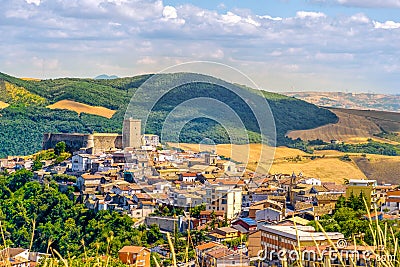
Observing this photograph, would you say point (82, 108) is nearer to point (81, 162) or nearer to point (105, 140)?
point (105, 140)

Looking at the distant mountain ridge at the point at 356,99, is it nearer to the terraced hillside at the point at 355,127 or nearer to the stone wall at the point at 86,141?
the terraced hillside at the point at 355,127

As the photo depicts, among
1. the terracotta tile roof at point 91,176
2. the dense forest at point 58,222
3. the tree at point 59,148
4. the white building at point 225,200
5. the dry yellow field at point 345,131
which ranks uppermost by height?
the dry yellow field at point 345,131

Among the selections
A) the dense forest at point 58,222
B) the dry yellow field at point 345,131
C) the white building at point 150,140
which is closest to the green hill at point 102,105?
the dry yellow field at point 345,131

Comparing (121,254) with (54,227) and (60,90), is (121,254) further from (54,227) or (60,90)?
(60,90)

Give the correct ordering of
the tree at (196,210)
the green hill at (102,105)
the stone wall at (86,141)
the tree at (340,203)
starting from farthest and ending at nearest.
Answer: the green hill at (102,105)
the stone wall at (86,141)
the tree at (196,210)
the tree at (340,203)

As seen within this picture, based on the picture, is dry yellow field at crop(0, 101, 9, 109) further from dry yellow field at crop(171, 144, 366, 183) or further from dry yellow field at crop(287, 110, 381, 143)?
dry yellow field at crop(171, 144, 366, 183)

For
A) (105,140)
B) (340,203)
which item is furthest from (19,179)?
(340,203)
